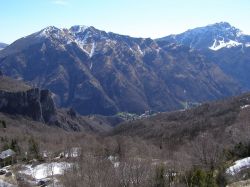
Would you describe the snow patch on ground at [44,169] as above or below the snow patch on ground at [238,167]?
below

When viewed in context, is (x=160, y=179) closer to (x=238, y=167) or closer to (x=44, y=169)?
(x=238, y=167)

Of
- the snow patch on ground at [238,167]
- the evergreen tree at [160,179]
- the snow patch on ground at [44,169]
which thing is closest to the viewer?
the snow patch on ground at [238,167]

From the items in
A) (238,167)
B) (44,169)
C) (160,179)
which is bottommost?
(44,169)

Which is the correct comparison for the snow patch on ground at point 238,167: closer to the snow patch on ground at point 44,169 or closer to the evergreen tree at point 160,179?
the evergreen tree at point 160,179

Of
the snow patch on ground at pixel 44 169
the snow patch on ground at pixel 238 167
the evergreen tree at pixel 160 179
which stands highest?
the snow patch on ground at pixel 238 167

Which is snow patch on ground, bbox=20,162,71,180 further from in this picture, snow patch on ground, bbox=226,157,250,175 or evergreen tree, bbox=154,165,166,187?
snow patch on ground, bbox=226,157,250,175

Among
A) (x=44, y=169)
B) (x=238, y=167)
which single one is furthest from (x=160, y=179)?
(x=44, y=169)

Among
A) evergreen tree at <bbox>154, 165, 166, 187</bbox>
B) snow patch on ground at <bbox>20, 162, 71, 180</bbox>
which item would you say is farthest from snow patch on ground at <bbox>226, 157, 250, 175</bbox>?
snow patch on ground at <bbox>20, 162, 71, 180</bbox>

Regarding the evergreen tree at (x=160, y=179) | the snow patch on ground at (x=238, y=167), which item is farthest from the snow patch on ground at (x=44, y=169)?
the snow patch on ground at (x=238, y=167)

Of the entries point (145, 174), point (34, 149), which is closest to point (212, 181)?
point (145, 174)
